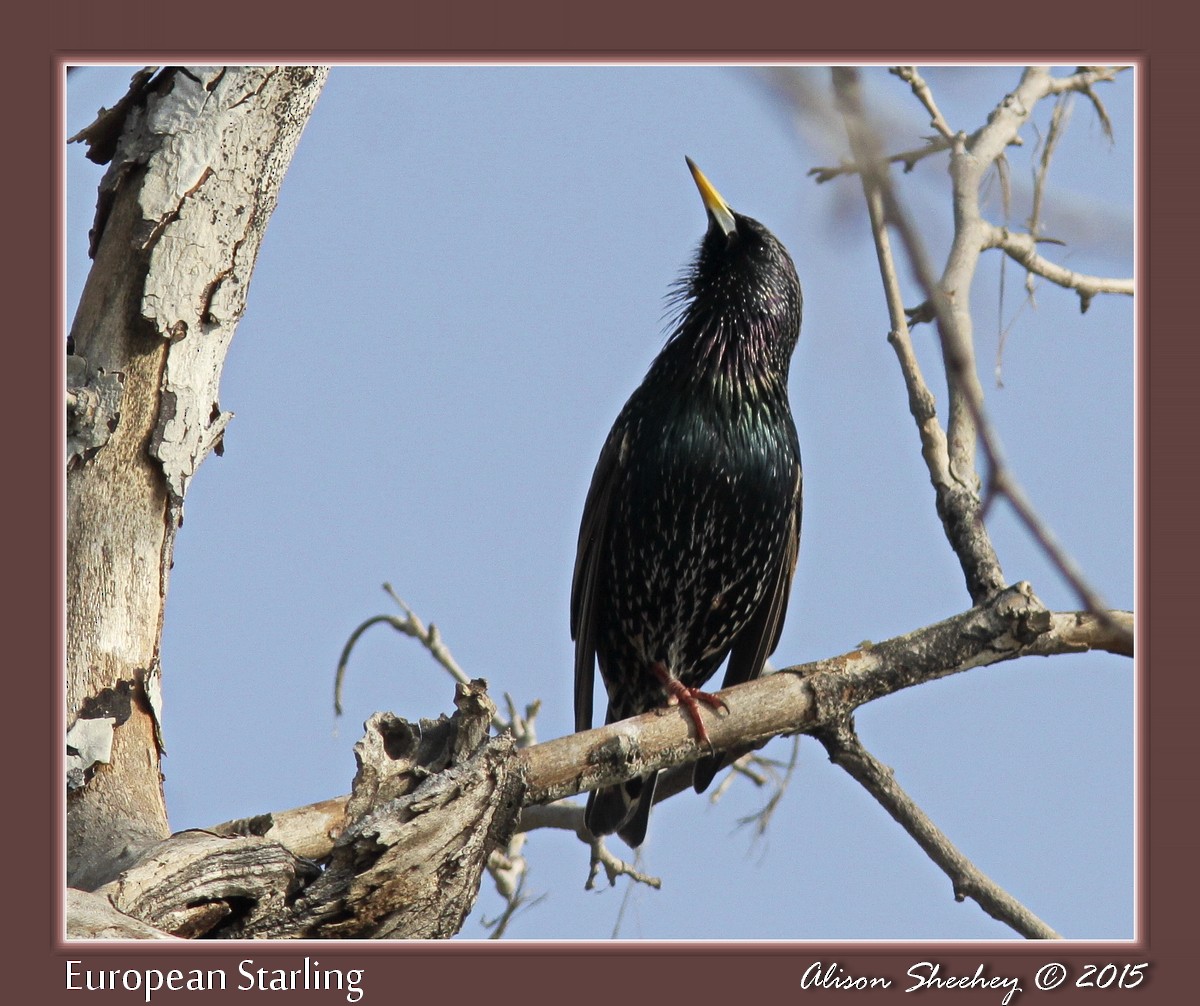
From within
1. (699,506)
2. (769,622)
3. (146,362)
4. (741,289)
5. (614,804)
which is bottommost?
(614,804)

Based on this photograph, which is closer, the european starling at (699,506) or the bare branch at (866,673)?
the bare branch at (866,673)

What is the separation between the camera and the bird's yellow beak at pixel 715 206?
4613 millimetres

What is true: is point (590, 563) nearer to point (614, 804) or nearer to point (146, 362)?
point (614, 804)

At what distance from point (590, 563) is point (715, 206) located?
1390 millimetres

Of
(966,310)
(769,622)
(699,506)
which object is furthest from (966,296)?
(769,622)

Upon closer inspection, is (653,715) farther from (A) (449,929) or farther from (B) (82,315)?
(B) (82,315)

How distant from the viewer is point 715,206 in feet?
15.2

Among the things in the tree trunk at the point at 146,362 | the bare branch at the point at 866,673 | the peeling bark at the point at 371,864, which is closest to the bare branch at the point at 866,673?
the bare branch at the point at 866,673

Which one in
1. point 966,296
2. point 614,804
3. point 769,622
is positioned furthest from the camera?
point 769,622

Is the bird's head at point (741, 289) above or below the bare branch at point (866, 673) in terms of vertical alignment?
above

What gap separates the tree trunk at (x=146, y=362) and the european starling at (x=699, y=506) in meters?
1.56

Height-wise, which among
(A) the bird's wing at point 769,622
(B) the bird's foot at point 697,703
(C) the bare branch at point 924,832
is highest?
(A) the bird's wing at point 769,622

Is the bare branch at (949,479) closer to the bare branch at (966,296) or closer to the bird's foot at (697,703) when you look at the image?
the bare branch at (966,296)

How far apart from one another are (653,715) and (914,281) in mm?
2571
